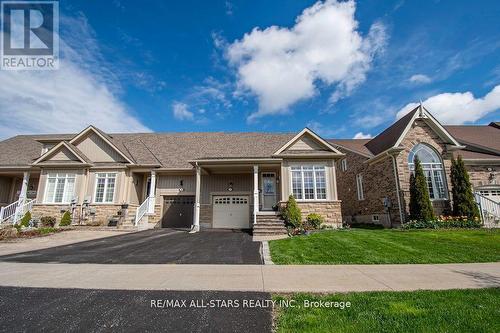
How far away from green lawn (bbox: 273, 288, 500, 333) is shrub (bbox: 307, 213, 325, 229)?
A: 9430 millimetres

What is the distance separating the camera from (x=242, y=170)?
17359mm

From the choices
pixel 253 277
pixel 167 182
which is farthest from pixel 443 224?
pixel 167 182

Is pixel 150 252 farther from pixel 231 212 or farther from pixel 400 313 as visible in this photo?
pixel 231 212

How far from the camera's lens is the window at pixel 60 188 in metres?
17.1

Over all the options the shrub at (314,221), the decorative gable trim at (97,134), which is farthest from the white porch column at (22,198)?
the shrub at (314,221)

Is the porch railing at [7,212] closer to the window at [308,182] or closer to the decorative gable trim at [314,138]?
the decorative gable trim at [314,138]

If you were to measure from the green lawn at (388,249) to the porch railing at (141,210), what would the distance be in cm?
965

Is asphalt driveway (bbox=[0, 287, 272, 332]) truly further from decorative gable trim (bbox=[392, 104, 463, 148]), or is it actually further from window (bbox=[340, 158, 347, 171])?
window (bbox=[340, 158, 347, 171])

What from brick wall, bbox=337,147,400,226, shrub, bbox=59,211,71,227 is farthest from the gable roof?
shrub, bbox=59,211,71,227

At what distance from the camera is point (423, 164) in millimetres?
16062

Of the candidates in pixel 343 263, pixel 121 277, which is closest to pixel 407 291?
pixel 343 263

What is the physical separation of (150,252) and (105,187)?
1046cm

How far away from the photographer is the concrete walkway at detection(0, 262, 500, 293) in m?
5.30

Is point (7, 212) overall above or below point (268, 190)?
below
